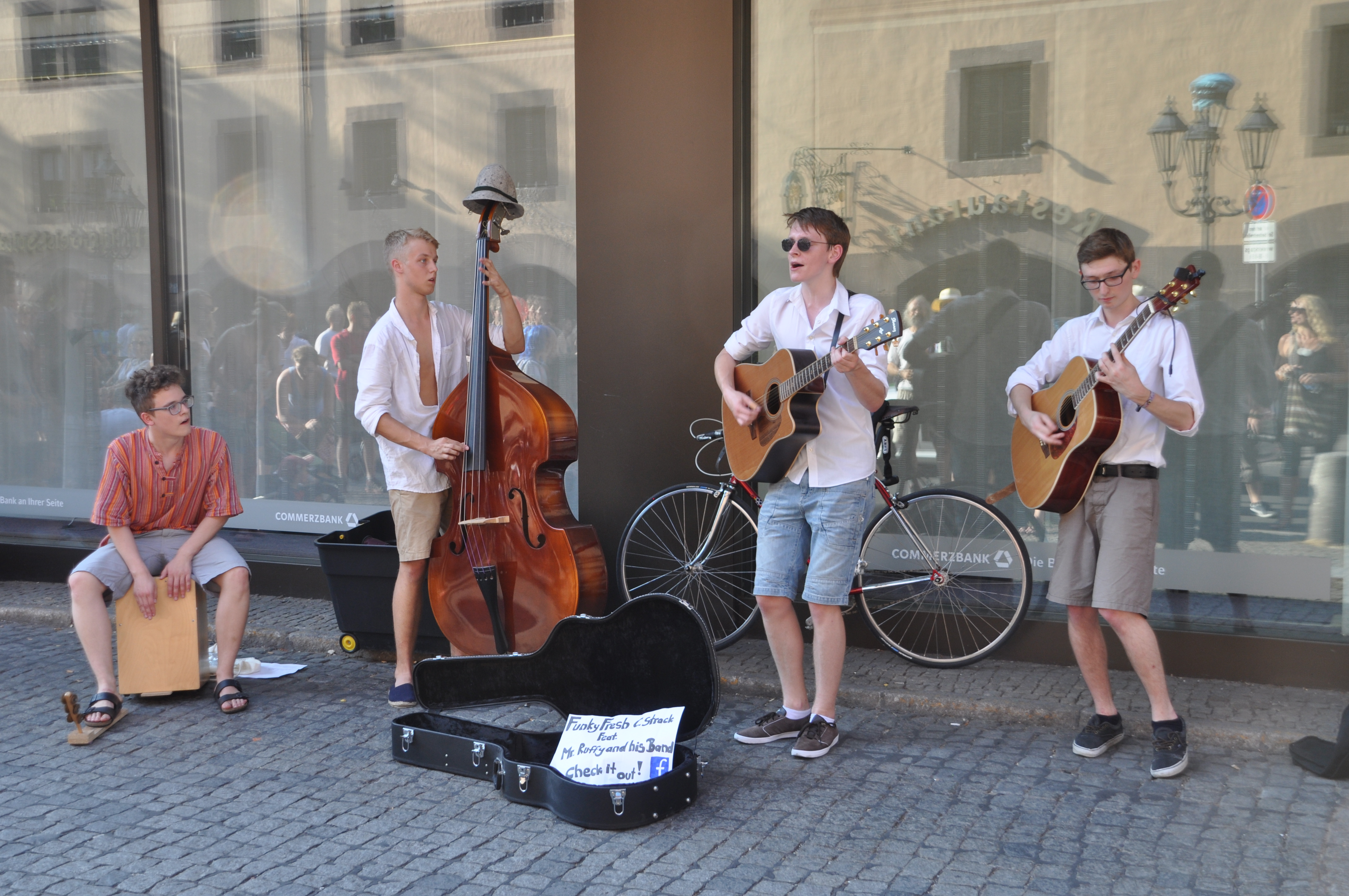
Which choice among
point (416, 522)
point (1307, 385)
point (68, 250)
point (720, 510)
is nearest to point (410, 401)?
point (416, 522)

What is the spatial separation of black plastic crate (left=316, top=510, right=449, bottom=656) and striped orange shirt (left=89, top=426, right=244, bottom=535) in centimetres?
53

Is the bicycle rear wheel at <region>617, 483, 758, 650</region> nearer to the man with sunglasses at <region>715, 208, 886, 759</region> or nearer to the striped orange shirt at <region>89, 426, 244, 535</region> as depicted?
the man with sunglasses at <region>715, 208, 886, 759</region>

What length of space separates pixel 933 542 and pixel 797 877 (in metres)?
2.55

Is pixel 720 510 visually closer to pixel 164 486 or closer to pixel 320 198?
pixel 164 486

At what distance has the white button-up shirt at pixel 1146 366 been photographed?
3.83 metres

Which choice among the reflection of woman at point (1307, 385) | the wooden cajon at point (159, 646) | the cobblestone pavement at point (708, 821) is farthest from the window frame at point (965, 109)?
the wooden cajon at point (159, 646)

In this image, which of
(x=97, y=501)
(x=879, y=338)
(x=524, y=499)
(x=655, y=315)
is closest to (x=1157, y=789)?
(x=879, y=338)

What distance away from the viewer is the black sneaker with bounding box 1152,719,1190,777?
12.8 feet

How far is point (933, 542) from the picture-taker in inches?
214

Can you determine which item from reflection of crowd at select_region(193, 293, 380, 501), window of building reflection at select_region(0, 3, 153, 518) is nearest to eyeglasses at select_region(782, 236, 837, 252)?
reflection of crowd at select_region(193, 293, 380, 501)

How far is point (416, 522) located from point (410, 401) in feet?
1.73

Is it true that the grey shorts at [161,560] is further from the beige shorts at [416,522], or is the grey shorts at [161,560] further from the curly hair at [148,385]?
the beige shorts at [416,522]

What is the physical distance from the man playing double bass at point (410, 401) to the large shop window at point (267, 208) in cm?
163

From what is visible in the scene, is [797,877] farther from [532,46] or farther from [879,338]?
[532,46]
